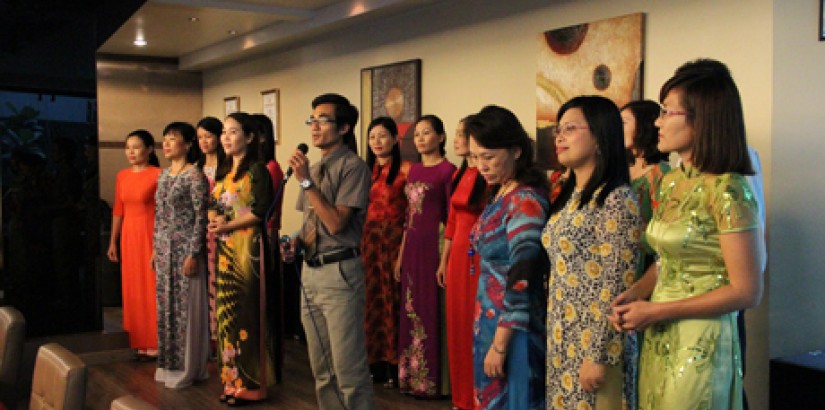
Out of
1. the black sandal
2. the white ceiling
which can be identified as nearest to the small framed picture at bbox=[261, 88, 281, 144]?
the white ceiling

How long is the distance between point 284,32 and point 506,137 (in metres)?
4.69

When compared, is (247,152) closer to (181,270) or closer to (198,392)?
(181,270)

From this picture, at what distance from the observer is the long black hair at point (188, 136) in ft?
16.3

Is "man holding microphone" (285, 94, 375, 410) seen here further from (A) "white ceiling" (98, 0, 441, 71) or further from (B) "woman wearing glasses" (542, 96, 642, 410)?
(A) "white ceiling" (98, 0, 441, 71)

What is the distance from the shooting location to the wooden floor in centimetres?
453

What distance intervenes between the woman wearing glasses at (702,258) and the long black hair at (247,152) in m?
2.63

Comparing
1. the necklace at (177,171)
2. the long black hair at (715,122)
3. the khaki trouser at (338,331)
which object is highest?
the long black hair at (715,122)

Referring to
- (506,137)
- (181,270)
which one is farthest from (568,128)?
(181,270)

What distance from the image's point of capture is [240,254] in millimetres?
4293

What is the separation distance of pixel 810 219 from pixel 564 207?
5.83 ft

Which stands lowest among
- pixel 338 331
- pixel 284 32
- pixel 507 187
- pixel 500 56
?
pixel 338 331

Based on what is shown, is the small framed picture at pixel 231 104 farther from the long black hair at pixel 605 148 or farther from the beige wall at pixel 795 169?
the long black hair at pixel 605 148

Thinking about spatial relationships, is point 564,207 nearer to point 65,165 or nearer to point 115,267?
point 65,165

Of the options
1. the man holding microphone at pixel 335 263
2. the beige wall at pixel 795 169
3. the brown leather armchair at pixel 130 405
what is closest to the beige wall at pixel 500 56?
the beige wall at pixel 795 169
